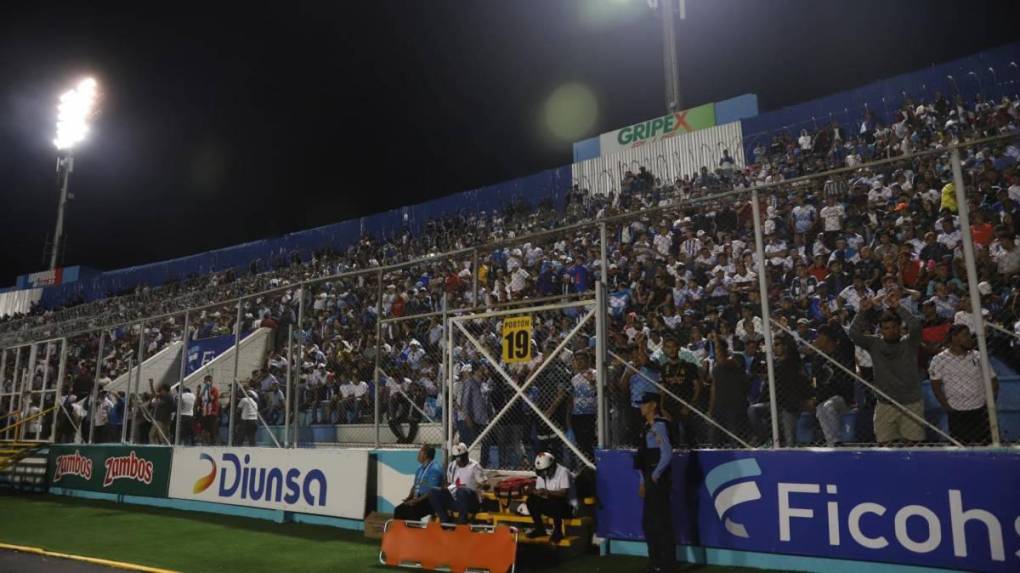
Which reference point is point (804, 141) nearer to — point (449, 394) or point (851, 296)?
point (851, 296)

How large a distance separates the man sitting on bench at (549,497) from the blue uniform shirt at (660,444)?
1273 millimetres

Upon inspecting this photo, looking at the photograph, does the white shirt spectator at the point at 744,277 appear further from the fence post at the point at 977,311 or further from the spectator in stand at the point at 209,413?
the spectator in stand at the point at 209,413

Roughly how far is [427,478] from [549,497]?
1962mm

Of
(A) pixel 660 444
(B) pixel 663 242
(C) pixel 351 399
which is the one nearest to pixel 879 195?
(B) pixel 663 242

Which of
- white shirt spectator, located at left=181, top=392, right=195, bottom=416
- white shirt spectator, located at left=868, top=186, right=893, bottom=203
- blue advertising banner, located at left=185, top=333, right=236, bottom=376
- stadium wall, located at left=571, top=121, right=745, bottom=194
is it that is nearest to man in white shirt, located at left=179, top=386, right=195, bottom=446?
white shirt spectator, located at left=181, top=392, right=195, bottom=416

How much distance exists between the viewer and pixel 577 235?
38.4 ft

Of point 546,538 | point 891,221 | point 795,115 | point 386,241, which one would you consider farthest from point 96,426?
point 795,115

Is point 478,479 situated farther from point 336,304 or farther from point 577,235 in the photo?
point 336,304

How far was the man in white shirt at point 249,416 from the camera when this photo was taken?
41.0ft

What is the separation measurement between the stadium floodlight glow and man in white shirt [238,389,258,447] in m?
32.6

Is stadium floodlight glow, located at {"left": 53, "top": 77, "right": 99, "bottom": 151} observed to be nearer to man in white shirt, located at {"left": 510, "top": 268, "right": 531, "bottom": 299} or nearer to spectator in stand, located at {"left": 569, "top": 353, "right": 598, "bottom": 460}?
man in white shirt, located at {"left": 510, "top": 268, "right": 531, "bottom": 299}

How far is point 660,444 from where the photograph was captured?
675 cm

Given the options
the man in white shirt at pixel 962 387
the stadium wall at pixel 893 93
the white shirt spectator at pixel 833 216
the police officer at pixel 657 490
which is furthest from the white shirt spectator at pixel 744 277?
the stadium wall at pixel 893 93

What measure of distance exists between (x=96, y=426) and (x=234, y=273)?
11.5m
